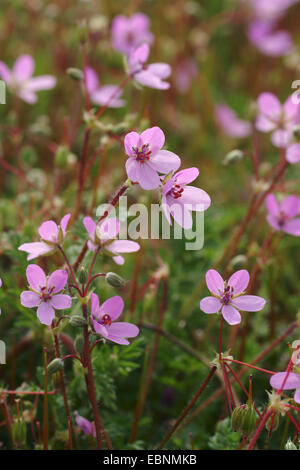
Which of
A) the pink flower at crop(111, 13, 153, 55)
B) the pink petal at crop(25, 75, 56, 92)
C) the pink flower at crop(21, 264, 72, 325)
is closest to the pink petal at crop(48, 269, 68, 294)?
the pink flower at crop(21, 264, 72, 325)

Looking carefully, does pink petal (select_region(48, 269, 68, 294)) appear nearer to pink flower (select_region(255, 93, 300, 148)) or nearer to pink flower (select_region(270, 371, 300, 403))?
pink flower (select_region(270, 371, 300, 403))

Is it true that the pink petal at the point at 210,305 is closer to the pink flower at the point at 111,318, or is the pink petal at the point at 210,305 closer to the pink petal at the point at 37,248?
the pink flower at the point at 111,318

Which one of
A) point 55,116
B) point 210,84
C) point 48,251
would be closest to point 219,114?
point 210,84

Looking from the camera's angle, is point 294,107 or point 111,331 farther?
point 294,107

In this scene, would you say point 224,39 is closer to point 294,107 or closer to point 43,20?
point 43,20

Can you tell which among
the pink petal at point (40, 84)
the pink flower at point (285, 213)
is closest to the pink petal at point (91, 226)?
the pink flower at point (285, 213)
